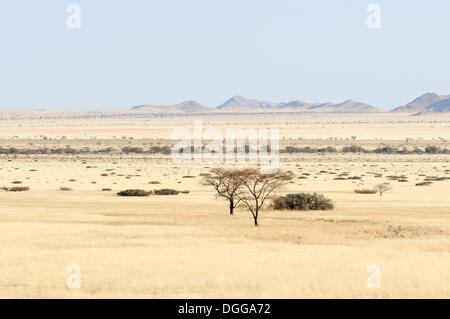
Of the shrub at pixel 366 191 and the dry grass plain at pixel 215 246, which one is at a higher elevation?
the dry grass plain at pixel 215 246

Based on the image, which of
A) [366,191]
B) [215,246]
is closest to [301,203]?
[366,191]

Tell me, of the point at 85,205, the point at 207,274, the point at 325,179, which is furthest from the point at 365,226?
the point at 325,179

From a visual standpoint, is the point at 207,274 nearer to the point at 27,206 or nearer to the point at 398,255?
the point at 398,255

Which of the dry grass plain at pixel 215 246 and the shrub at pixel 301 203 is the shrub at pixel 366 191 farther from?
the shrub at pixel 301 203

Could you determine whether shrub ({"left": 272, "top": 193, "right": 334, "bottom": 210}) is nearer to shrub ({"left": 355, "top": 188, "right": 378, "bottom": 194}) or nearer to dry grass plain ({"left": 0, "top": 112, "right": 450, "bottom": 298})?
dry grass plain ({"left": 0, "top": 112, "right": 450, "bottom": 298})

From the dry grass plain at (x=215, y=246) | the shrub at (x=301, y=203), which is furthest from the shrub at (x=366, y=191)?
the shrub at (x=301, y=203)

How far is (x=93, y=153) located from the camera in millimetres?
122062

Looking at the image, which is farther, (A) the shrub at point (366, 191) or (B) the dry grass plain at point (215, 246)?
(A) the shrub at point (366, 191)

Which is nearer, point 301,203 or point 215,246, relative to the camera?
point 215,246

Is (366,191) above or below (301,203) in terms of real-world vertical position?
below

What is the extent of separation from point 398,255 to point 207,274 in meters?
7.06

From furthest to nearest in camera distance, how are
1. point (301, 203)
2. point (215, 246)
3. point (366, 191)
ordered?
point (366, 191), point (301, 203), point (215, 246)

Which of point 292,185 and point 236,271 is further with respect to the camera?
point 292,185

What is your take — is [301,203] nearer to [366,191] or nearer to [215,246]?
[366,191]
